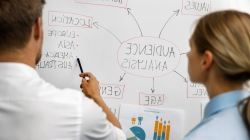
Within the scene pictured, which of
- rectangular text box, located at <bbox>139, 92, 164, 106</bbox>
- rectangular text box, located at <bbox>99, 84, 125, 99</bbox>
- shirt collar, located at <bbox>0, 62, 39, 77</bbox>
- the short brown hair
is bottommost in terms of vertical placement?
rectangular text box, located at <bbox>139, 92, 164, 106</bbox>

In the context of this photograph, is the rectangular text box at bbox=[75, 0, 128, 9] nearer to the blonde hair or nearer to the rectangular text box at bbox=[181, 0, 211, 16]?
the rectangular text box at bbox=[181, 0, 211, 16]

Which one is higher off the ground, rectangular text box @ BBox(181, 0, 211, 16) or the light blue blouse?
rectangular text box @ BBox(181, 0, 211, 16)

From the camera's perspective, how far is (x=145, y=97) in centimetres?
104

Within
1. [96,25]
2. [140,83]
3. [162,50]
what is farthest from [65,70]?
[162,50]

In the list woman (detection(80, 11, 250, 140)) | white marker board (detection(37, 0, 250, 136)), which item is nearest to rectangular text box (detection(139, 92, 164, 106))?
white marker board (detection(37, 0, 250, 136))

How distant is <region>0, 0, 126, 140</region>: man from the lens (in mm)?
535

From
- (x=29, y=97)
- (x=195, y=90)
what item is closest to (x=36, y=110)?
(x=29, y=97)

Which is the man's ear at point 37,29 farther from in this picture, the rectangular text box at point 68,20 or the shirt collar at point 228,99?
the shirt collar at point 228,99

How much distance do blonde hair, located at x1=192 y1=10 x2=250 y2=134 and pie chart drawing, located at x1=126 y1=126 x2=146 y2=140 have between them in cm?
57

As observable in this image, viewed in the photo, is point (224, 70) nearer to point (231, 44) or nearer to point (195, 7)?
point (231, 44)

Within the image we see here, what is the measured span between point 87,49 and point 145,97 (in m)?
0.38

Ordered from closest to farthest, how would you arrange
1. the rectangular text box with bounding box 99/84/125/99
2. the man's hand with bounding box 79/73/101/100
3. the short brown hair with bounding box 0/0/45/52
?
the short brown hair with bounding box 0/0/45/52, the man's hand with bounding box 79/73/101/100, the rectangular text box with bounding box 99/84/125/99

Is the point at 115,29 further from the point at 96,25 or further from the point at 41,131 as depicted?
the point at 41,131

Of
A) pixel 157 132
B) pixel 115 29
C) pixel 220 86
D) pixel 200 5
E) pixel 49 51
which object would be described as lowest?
pixel 157 132
